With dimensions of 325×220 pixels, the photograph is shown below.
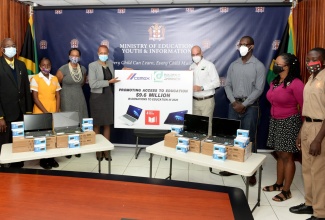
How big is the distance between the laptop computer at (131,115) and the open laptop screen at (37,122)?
1606mm

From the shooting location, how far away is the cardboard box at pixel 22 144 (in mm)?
3166

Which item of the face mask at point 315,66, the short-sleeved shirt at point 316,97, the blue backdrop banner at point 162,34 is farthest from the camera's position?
the blue backdrop banner at point 162,34

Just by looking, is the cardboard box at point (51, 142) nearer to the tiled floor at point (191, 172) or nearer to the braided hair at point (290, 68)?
the tiled floor at point (191, 172)

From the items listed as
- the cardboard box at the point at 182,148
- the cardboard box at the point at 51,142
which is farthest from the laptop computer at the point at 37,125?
the cardboard box at the point at 182,148

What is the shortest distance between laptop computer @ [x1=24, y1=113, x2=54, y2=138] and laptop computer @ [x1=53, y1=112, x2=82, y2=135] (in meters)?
0.07

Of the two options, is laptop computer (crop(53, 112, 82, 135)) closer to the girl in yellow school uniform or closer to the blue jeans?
the girl in yellow school uniform

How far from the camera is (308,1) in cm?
473

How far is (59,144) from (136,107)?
1.80m

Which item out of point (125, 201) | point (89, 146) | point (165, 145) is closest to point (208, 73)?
point (165, 145)

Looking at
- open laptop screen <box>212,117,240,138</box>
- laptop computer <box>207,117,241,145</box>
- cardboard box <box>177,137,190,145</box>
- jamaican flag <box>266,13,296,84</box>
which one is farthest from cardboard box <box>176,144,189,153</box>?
jamaican flag <box>266,13,296,84</box>

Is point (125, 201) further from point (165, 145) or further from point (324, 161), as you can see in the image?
point (324, 161)

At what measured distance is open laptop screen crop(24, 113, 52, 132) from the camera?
339cm

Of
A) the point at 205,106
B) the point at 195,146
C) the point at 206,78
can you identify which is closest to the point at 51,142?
the point at 195,146

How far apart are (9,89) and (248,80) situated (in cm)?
331
